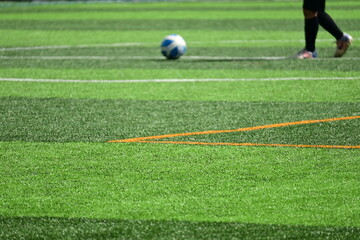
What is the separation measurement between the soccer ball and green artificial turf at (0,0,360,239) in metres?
A: 0.16

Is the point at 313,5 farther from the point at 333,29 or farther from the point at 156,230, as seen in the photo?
the point at 156,230

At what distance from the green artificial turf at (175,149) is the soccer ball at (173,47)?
0.16 metres

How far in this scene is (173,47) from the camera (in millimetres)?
10609

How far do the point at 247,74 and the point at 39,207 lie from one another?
5414 millimetres

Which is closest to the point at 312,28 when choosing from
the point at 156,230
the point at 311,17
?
the point at 311,17

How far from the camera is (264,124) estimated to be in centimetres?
602

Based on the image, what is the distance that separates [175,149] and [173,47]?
5512 mm

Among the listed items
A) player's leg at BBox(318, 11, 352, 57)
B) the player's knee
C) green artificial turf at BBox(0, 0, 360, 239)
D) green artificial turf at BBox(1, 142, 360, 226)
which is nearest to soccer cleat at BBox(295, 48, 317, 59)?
green artificial turf at BBox(0, 0, 360, 239)

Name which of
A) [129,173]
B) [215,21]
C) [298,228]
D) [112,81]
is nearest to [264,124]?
[129,173]

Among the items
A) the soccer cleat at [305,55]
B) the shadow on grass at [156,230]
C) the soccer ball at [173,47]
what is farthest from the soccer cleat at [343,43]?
the shadow on grass at [156,230]

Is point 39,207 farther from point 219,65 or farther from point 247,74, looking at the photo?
point 219,65

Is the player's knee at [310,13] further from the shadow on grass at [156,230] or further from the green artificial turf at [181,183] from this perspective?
the shadow on grass at [156,230]

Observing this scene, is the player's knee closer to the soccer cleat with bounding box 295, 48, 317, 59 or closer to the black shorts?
the black shorts

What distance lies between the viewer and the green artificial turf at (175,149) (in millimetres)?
3689
